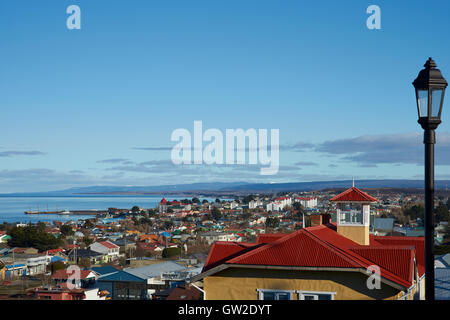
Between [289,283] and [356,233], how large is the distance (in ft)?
13.0

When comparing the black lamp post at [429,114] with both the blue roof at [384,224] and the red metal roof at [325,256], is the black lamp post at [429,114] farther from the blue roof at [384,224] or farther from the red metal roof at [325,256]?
the blue roof at [384,224]

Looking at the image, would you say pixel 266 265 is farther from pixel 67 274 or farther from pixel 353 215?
pixel 67 274

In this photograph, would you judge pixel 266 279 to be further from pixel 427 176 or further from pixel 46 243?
pixel 46 243

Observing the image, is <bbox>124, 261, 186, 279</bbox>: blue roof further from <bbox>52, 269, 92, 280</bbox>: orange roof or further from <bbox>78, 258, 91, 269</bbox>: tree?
<bbox>78, 258, 91, 269</bbox>: tree

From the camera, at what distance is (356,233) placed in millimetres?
12625

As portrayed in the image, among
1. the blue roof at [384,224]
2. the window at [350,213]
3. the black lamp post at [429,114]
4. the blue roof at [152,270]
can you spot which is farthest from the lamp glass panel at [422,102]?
the blue roof at [384,224]

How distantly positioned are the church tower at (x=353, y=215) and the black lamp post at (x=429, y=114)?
8.38 metres

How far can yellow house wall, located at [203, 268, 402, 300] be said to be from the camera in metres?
9.02

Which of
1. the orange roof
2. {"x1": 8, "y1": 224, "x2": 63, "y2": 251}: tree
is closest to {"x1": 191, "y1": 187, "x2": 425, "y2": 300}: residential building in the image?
the orange roof

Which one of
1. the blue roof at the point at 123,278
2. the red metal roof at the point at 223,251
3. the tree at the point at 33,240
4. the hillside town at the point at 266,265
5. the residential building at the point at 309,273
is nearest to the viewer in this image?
the residential building at the point at 309,273

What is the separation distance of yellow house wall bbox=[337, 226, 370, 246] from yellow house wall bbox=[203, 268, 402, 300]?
3.63 metres

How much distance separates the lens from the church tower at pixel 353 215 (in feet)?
41.3

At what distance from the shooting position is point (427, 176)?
4.14 metres
